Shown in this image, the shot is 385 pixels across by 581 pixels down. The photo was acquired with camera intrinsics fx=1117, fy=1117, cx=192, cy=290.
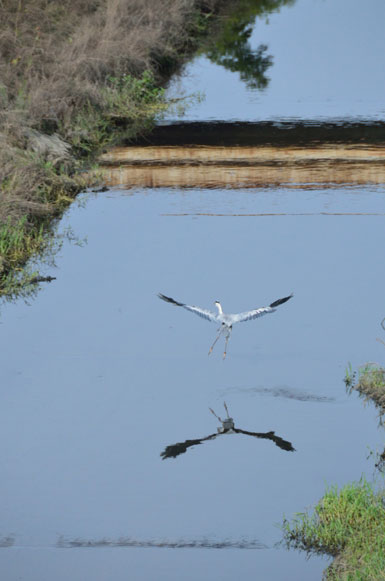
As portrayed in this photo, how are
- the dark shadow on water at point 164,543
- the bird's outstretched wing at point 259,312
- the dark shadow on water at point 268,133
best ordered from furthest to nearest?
1. the dark shadow on water at point 268,133
2. the bird's outstretched wing at point 259,312
3. the dark shadow on water at point 164,543

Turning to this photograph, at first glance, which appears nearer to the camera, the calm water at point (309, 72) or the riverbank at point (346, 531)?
the riverbank at point (346, 531)

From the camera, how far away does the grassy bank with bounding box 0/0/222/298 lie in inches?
448

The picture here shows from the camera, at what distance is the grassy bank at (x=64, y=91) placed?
11367mm

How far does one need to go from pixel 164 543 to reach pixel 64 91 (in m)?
9.85

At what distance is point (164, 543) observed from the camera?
6.16 meters

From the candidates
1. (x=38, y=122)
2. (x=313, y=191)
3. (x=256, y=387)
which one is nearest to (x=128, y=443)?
(x=256, y=387)

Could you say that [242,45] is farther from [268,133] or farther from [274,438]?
[274,438]

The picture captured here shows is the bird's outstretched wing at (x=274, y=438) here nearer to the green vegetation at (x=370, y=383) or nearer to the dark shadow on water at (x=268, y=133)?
the green vegetation at (x=370, y=383)

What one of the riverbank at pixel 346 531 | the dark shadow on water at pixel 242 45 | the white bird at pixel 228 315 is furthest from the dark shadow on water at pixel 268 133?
the riverbank at pixel 346 531

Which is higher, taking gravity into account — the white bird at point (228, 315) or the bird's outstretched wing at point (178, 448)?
the white bird at point (228, 315)

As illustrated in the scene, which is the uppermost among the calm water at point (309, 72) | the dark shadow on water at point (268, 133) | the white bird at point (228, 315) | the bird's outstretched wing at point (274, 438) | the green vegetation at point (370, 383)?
the calm water at point (309, 72)

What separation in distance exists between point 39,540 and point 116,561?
1.63 feet

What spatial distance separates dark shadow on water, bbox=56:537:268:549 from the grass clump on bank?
236mm

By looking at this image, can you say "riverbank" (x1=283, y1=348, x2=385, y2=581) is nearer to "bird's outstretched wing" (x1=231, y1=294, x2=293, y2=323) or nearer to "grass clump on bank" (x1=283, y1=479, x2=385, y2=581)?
"grass clump on bank" (x1=283, y1=479, x2=385, y2=581)
